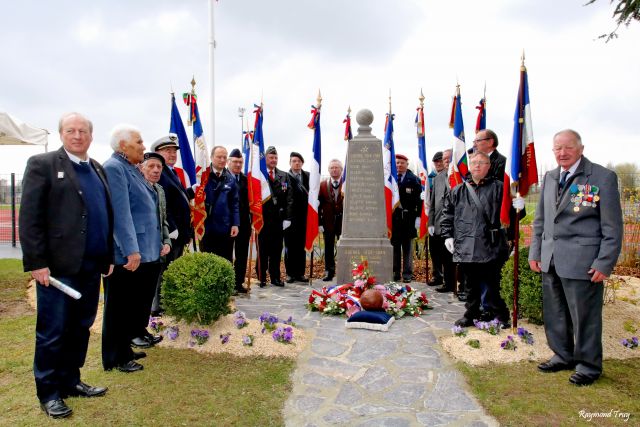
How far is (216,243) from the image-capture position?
6414 millimetres

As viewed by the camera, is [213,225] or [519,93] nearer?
[519,93]

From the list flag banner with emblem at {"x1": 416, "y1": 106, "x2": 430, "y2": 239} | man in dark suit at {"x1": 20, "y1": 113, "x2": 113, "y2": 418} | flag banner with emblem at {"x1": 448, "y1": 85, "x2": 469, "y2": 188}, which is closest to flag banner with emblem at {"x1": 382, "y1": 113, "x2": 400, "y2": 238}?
flag banner with emblem at {"x1": 416, "y1": 106, "x2": 430, "y2": 239}

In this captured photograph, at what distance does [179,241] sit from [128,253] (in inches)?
78.4

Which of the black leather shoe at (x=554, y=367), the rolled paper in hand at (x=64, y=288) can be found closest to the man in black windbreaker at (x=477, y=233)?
the black leather shoe at (x=554, y=367)

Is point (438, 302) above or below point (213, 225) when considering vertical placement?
below

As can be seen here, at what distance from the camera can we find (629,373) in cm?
388

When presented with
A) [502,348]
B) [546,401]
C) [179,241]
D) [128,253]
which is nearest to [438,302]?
[502,348]

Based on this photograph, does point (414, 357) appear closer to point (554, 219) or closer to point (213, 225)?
point (554, 219)

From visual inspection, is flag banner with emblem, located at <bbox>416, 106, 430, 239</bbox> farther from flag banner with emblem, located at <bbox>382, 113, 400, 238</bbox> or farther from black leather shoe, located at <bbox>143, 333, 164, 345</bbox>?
black leather shoe, located at <bbox>143, 333, 164, 345</bbox>

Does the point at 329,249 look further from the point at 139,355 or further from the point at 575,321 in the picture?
the point at 575,321

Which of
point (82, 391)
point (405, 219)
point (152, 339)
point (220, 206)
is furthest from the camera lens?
point (405, 219)

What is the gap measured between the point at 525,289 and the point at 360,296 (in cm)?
203

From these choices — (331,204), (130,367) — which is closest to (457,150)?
(331,204)

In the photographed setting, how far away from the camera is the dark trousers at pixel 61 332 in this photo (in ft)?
9.92
